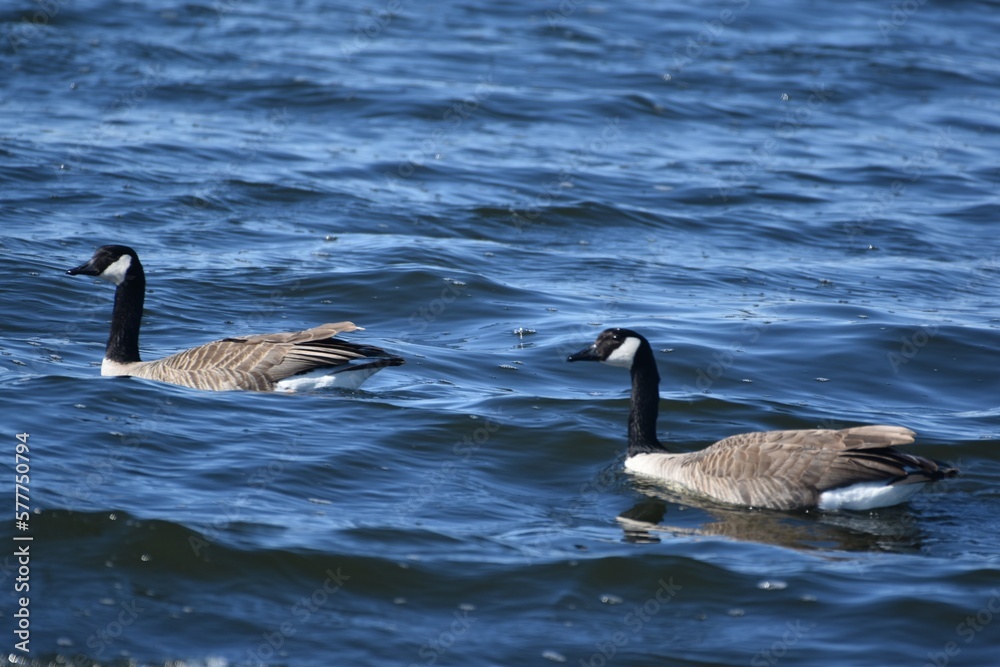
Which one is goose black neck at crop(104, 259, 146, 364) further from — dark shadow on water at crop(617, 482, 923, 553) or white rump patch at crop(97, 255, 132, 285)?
dark shadow on water at crop(617, 482, 923, 553)

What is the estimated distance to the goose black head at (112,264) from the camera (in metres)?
11.5

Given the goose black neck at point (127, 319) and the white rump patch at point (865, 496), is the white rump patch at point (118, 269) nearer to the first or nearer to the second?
the goose black neck at point (127, 319)

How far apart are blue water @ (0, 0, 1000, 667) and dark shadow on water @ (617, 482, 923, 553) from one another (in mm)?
39

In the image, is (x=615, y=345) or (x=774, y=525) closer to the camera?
(x=774, y=525)

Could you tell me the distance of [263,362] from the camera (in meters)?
11.0

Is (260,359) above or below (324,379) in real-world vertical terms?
above

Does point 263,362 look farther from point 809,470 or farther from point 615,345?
point 809,470

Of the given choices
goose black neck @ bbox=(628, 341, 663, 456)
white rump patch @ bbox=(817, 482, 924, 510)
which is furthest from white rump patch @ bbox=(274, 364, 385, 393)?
white rump patch @ bbox=(817, 482, 924, 510)

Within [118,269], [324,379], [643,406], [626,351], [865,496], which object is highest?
[118,269]

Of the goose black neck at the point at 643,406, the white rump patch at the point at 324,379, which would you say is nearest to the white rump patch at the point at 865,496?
the goose black neck at the point at 643,406

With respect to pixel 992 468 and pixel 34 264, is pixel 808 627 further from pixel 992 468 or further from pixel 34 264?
pixel 34 264

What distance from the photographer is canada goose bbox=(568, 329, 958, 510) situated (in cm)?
880

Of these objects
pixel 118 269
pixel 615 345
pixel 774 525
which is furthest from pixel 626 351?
pixel 118 269

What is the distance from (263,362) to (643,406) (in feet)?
11.1
